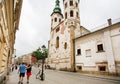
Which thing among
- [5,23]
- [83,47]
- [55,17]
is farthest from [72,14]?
[5,23]

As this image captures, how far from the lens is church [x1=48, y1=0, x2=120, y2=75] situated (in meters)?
16.7

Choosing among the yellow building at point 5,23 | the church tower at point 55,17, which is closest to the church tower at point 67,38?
the church tower at point 55,17

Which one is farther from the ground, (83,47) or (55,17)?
(55,17)

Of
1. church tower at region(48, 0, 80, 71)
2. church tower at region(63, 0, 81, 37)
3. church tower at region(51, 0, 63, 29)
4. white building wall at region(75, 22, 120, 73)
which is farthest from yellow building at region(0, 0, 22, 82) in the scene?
church tower at region(51, 0, 63, 29)

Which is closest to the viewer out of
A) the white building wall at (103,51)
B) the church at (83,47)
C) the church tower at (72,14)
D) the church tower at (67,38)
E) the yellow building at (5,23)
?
the yellow building at (5,23)

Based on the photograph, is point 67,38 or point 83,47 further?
point 67,38

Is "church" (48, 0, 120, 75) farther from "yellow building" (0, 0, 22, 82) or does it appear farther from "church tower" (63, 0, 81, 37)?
"yellow building" (0, 0, 22, 82)

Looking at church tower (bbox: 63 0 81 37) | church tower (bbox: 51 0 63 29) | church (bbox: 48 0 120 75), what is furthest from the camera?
church tower (bbox: 51 0 63 29)

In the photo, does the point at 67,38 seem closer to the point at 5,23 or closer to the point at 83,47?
the point at 83,47

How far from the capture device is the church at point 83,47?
16719 mm

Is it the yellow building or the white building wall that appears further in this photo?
the white building wall

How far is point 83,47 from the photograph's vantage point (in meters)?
22.7

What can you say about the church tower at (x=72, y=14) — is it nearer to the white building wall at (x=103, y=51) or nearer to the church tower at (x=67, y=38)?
the church tower at (x=67, y=38)

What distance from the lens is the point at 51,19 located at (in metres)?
42.8
